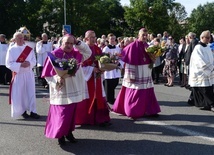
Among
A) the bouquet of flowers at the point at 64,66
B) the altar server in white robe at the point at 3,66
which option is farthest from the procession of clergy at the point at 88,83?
the altar server in white robe at the point at 3,66

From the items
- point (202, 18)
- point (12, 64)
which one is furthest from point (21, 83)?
point (202, 18)

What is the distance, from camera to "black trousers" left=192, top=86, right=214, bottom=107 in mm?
9269

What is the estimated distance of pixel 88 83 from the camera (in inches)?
299

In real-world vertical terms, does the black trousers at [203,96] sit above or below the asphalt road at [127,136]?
above

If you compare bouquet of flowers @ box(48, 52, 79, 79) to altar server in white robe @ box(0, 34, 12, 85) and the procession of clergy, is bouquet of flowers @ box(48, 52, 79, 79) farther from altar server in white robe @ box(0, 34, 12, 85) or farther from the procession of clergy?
altar server in white robe @ box(0, 34, 12, 85)

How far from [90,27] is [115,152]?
4697 centimetres

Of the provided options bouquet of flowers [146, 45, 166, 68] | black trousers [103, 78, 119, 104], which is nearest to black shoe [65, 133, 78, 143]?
bouquet of flowers [146, 45, 166, 68]

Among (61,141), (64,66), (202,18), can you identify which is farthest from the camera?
(202,18)

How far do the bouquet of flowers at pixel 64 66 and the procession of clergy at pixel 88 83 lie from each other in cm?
12

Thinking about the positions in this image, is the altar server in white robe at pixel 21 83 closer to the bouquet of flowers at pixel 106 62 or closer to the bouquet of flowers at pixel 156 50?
the bouquet of flowers at pixel 106 62

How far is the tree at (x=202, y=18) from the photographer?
263 ft

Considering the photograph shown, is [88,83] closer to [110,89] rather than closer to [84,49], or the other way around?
[84,49]

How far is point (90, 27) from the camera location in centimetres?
5194

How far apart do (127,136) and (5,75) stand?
32.4 feet
